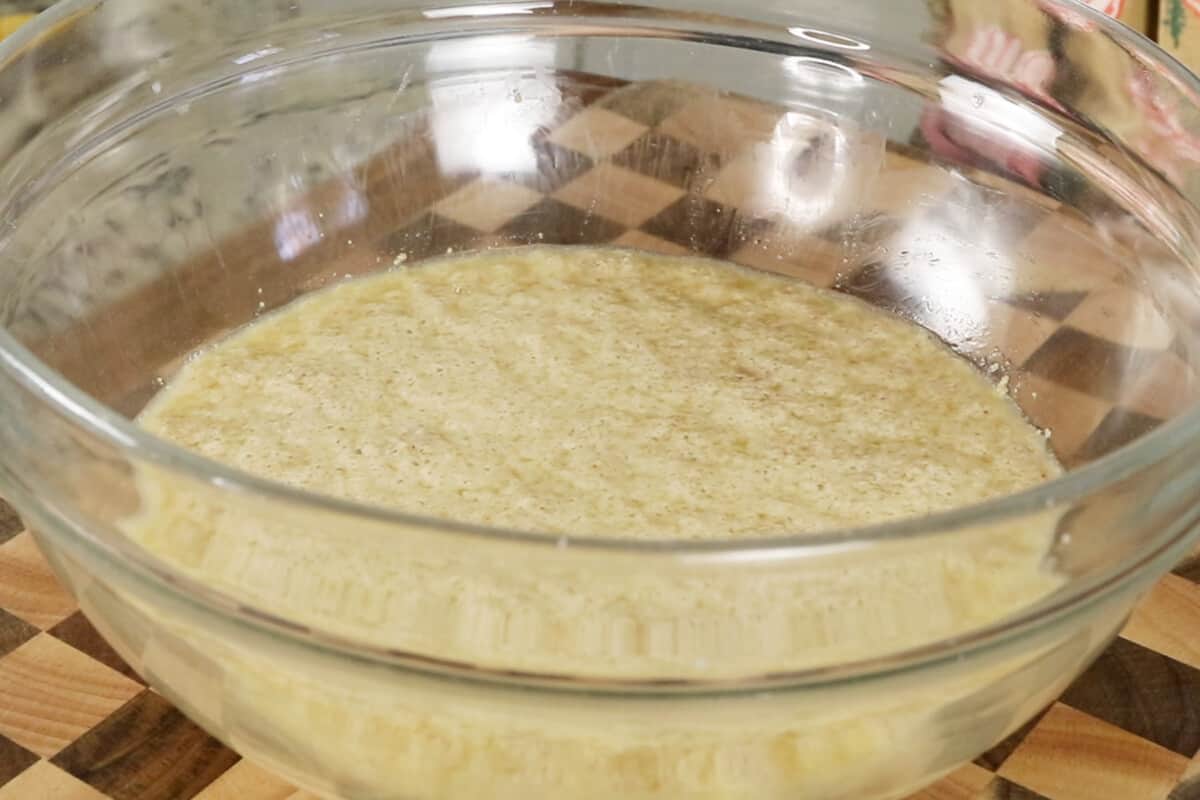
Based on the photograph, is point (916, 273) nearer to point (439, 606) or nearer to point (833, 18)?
point (833, 18)

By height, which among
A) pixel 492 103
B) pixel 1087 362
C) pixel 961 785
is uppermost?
pixel 492 103

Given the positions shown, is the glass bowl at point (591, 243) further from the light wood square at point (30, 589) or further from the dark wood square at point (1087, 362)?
the light wood square at point (30, 589)

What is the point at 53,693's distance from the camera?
0.94 metres

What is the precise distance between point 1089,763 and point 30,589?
0.70m

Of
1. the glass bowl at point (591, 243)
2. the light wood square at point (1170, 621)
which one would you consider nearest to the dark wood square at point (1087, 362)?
A: the glass bowl at point (591, 243)

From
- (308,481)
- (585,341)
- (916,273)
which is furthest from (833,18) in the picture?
(308,481)

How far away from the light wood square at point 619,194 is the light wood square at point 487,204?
4 centimetres

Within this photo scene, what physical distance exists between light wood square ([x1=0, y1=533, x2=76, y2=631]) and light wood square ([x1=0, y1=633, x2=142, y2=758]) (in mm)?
24

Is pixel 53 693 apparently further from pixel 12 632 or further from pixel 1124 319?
pixel 1124 319

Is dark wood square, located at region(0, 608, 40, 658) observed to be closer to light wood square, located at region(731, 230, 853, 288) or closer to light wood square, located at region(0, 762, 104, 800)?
light wood square, located at region(0, 762, 104, 800)

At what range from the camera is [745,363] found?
1205mm

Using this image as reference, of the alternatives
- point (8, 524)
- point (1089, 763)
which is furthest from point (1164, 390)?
point (8, 524)

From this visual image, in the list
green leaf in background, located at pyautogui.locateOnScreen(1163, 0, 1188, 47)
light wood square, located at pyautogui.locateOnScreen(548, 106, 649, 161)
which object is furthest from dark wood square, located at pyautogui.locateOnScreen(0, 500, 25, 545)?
green leaf in background, located at pyautogui.locateOnScreen(1163, 0, 1188, 47)

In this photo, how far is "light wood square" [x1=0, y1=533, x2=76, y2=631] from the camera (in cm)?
100
